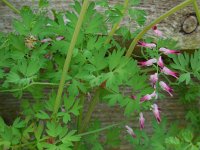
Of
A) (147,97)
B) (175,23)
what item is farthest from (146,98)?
(175,23)

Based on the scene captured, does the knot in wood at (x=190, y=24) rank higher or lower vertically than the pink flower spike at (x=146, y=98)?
higher

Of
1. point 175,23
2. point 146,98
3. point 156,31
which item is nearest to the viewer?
point 146,98

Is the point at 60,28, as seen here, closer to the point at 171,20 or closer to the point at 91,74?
the point at 91,74

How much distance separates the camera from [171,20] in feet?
6.11

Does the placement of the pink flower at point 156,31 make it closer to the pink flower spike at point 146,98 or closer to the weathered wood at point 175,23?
the weathered wood at point 175,23

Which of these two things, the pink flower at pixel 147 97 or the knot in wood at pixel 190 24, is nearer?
the pink flower at pixel 147 97

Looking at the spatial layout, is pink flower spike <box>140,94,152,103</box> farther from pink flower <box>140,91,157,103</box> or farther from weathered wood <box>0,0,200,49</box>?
weathered wood <box>0,0,200,49</box>

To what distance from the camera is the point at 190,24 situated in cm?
188

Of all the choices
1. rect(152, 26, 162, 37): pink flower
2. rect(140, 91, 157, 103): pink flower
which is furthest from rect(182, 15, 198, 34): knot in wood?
rect(140, 91, 157, 103): pink flower

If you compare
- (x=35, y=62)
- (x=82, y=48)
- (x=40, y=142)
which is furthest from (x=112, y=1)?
(x=40, y=142)

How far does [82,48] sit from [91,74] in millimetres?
119

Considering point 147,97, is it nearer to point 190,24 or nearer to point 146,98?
point 146,98

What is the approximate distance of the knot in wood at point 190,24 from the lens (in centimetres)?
187

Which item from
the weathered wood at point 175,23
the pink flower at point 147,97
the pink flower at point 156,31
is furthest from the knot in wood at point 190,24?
the pink flower at point 147,97
